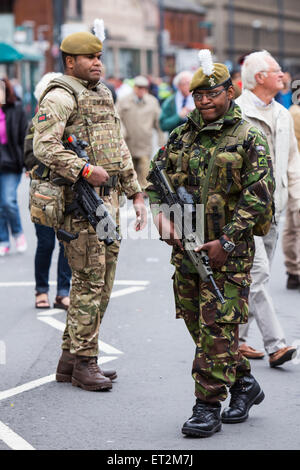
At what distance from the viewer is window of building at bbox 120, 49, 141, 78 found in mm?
82000

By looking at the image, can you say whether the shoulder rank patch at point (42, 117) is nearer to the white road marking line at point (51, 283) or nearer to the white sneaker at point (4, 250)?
the white road marking line at point (51, 283)

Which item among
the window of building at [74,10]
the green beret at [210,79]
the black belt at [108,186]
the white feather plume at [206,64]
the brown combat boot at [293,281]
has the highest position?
the window of building at [74,10]

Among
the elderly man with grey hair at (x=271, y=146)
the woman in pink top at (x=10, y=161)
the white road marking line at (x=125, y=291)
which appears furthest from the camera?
the woman in pink top at (x=10, y=161)

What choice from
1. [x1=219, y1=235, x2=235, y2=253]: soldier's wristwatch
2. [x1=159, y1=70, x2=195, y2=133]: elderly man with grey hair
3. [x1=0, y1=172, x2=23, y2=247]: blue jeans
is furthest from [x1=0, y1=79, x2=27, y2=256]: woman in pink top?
[x1=219, y1=235, x2=235, y2=253]: soldier's wristwatch

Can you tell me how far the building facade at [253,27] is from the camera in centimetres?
11562

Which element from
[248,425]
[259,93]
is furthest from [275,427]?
[259,93]

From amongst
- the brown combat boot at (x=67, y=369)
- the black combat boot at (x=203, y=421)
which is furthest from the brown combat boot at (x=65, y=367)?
the black combat boot at (x=203, y=421)

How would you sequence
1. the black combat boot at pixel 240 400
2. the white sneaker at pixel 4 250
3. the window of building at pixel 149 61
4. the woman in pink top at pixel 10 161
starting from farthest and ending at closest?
the window of building at pixel 149 61 → the white sneaker at pixel 4 250 → the woman in pink top at pixel 10 161 → the black combat boot at pixel 240 400

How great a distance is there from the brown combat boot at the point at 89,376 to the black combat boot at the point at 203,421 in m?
1.00

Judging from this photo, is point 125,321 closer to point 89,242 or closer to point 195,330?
point 89,242

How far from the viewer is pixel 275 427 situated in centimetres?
515

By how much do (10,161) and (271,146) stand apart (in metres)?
5.16

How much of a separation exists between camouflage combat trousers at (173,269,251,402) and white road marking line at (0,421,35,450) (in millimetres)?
863

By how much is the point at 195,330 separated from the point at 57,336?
245cm
